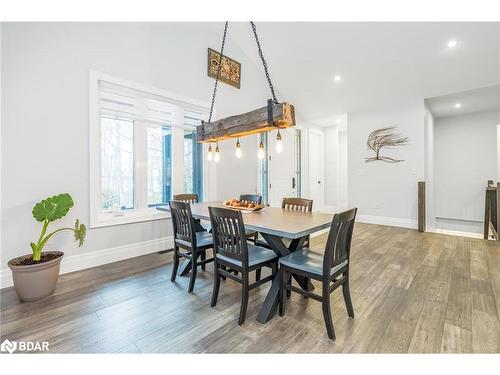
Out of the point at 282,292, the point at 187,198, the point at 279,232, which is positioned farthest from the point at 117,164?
the point at 282,292

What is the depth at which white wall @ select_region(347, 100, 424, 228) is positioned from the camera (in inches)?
194

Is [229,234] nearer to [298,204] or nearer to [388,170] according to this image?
[298,204]

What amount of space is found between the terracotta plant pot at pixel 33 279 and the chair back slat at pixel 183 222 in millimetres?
1143

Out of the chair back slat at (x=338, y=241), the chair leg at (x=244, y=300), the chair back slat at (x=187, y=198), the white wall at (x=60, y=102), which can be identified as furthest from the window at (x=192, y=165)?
the chair back slat at (x=338, y=241)

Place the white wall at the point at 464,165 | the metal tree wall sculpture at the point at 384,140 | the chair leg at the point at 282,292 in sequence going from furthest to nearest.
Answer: the white wall at the point at 464,165 → the metal tree wall sculpture at the point at 384,140 → the chair leg at the point at 282,292

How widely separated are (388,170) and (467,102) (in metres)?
2.15

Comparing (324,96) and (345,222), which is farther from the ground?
(324,96)

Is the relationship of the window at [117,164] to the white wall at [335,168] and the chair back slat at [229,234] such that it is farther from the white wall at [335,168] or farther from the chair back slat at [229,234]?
the white wall at [335,168]

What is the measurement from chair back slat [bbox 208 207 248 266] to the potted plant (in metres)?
1.40

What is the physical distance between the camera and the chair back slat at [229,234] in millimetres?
1761

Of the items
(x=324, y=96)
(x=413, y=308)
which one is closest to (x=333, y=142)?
(x=324, y=96)
